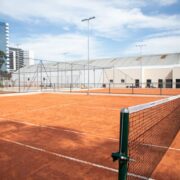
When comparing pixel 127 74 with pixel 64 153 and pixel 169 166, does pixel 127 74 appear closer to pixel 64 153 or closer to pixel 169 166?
pixel 64 153

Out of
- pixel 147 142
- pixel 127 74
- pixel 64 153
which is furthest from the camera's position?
pixel 127 74

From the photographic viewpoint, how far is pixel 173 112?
10.2 metres

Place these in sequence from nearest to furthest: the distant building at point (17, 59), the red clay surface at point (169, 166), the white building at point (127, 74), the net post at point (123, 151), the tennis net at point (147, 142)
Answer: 1. the net post at point (123, 151)
2. the tennis net at point (147, 142)
3. the red clay surface at point (169, 166)
4. the distant building at point (17, 59)
5. the white building at point (127, 74)

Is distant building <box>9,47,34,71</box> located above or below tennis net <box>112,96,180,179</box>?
above

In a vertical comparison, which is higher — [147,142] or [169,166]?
[147,142]

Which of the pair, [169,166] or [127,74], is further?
[127,74]

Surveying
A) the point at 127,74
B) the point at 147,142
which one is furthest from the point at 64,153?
the point at 127,74

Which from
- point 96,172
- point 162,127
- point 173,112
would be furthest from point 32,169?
point 173,112

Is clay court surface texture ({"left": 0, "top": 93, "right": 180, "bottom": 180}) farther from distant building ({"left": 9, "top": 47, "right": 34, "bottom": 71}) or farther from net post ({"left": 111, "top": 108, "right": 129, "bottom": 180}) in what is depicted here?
distant building ({"left": 9, "top": 47, "right": 34, "bottom": 71})

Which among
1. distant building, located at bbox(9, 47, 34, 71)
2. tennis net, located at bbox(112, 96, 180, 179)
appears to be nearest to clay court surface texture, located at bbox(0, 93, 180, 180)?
tennis net, located at bbox(112, 96, 180, 179)

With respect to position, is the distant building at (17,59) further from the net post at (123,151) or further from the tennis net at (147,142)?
the net post at (123,151)

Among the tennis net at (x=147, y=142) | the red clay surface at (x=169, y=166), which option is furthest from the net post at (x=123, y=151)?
the red clay surface at (x=169, y=166)

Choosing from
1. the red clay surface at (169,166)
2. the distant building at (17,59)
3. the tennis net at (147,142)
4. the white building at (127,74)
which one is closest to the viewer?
the tennis net at (147,142)

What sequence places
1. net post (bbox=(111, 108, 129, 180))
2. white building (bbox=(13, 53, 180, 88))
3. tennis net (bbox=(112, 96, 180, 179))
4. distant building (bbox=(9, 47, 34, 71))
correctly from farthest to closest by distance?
white building (bbox=(13, 53, 180, 88)) < distant building (bbox=(9, 47, 34, 71)) < tennis net (bbox=(112, 96, 180, 179)) < net post (bbox=(111, 108, 129, 180))
